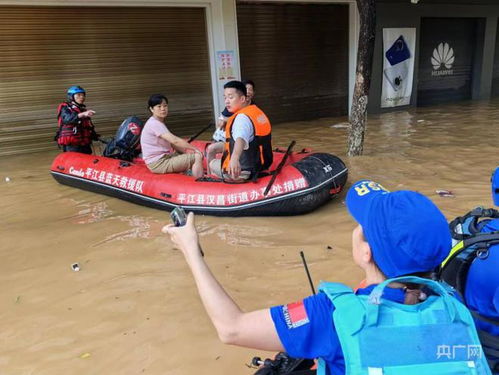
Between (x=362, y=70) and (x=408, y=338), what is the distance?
19.8 feet

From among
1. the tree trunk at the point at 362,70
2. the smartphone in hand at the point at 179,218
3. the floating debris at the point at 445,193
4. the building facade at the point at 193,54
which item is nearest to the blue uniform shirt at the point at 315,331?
the smartphone in hand at the point at 179,218

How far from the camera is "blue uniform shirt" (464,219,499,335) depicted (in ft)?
4.75

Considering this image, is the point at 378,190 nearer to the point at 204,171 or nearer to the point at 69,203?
the point at 204,171

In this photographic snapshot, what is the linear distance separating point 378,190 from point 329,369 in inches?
20.1

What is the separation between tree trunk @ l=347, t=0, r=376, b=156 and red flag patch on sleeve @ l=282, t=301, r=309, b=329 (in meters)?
5.83

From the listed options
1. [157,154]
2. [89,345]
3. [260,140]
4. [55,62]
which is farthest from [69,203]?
[55,62]

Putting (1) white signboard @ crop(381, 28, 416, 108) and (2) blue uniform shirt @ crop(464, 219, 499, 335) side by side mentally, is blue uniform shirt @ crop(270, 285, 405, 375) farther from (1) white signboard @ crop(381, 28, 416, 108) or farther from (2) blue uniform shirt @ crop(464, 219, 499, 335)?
(1) white signboard @ crop(381, 28, 416, 108)

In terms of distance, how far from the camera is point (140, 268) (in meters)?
3.34

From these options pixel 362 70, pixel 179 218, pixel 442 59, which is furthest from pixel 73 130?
pixel 442 59

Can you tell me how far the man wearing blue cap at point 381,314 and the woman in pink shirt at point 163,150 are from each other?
146 inches

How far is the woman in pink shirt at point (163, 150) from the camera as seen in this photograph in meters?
4.80

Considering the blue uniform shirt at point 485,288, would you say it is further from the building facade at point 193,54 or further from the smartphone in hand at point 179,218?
the building facade at point 193,54

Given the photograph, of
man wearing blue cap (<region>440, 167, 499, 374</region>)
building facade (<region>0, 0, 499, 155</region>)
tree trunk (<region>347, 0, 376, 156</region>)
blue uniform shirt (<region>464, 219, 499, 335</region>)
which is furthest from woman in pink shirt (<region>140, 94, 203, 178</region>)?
building facade (<region>0, 0, 499, 155</region>)

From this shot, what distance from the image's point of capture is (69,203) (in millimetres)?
5129
